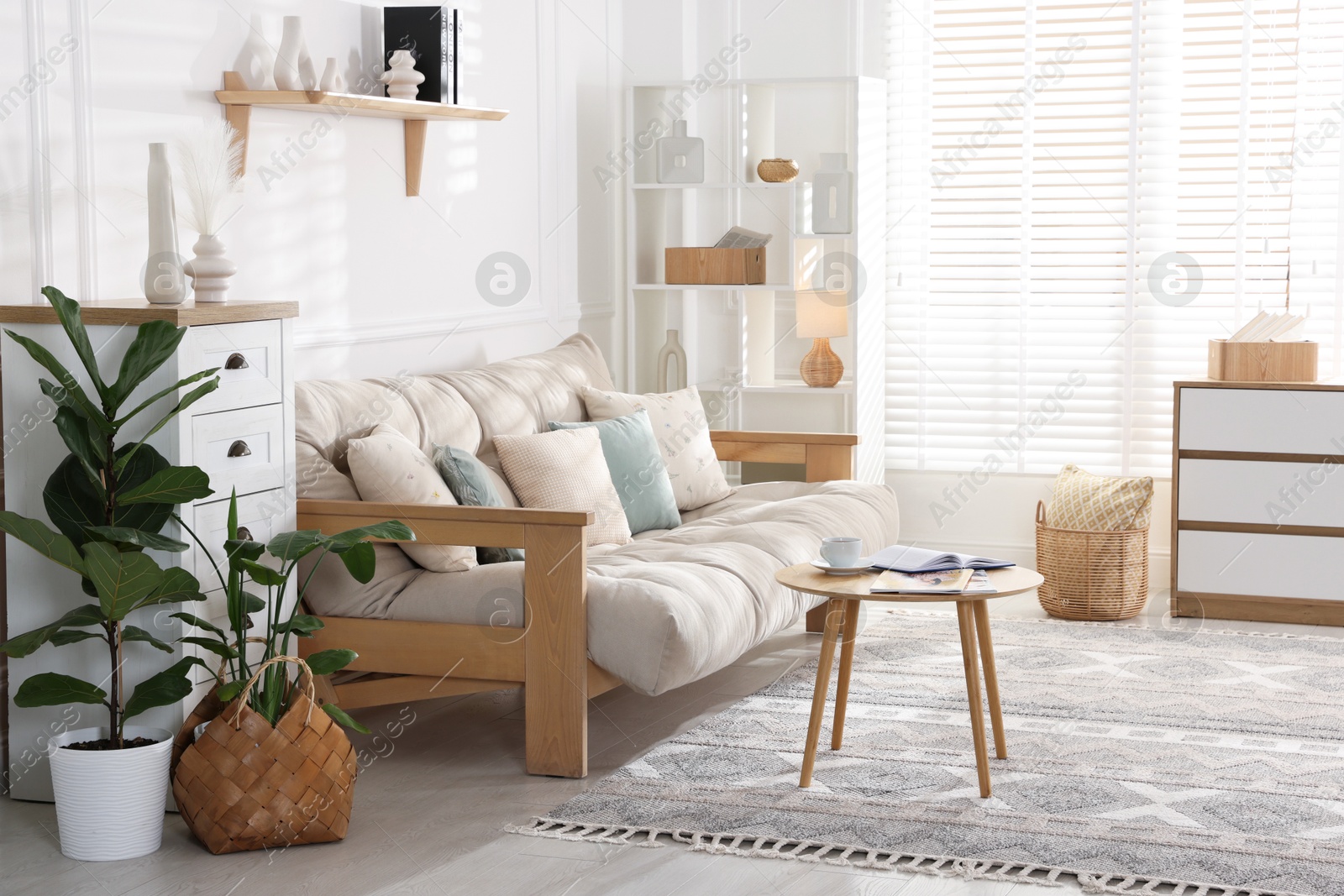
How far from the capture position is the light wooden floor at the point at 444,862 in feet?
8.66

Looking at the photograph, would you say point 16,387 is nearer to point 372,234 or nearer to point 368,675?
point 368,675

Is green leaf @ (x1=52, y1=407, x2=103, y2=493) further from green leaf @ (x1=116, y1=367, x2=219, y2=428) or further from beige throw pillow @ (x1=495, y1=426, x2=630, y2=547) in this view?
beige throw pillow @ (x1=495, y1=426, x2=630, y2=547)

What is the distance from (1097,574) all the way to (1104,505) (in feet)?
0.81

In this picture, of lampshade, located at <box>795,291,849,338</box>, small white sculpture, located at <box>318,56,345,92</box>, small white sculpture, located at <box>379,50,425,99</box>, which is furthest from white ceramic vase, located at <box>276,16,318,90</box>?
lampshade, located at <box>795,291,849,338</box>

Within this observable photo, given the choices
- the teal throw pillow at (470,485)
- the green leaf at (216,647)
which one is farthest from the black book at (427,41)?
the green leaf at (216,647)

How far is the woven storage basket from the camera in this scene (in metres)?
4.91

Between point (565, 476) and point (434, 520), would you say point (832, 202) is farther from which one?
point (434, 520)

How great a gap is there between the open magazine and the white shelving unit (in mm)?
2192

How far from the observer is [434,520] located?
11.1 feet

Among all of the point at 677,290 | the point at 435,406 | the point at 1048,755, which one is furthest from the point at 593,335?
the point at 1048,755

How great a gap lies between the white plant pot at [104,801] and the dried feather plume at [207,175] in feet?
3.67

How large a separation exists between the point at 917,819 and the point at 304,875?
1.18 meters

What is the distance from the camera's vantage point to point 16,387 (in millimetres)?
3012

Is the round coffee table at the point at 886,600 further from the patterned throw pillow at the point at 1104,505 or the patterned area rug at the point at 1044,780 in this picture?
the patterned throw pillow at the point at 1104,505
